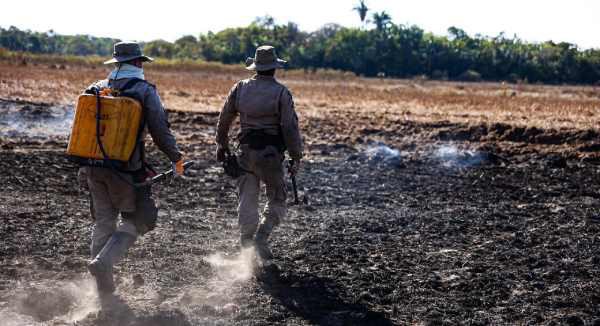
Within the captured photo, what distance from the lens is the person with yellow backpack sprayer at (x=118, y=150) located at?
5434 mm

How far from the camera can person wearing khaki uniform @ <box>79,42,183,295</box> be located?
18.4 feet

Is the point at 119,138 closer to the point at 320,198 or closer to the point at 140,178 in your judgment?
the point at 140,178

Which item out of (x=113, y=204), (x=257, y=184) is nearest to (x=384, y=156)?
(x=257, y=184)

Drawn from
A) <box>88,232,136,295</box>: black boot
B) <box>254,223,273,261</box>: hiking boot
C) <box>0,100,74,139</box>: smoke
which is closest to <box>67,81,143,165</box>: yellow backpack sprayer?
<box>88,232,136,295</box>: black boot

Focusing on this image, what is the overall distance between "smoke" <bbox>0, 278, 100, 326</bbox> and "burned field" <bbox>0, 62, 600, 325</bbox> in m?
0.01

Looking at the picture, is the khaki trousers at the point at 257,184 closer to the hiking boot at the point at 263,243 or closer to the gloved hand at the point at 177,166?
the hiking boot at the point at 263,243

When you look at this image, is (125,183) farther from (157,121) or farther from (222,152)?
(222,152)

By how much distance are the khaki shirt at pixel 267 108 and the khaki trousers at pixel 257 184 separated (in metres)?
0.17

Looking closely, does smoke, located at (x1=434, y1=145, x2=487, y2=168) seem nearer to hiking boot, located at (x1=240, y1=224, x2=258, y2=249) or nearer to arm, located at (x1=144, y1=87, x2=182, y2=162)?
hiking boot, located at (x1=240, y1=224, x2=258, y2=249)

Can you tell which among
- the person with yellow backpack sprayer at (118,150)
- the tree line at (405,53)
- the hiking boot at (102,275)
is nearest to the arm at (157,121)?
the person with yellow backpack sprayer at (118,150)

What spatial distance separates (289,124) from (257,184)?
0.65m

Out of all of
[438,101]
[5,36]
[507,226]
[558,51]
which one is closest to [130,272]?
[507,226]

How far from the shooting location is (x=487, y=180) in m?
12.6

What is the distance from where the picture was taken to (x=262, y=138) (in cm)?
688
